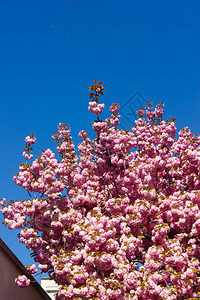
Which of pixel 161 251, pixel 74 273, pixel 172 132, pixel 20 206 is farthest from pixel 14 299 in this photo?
pixel 172 132

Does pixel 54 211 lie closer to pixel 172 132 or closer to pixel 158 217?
pixel 158 217

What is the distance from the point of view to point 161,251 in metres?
7.16

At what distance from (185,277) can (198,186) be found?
3.38 metres

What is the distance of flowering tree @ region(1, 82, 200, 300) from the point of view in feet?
22.9

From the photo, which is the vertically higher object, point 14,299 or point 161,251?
point 14,299

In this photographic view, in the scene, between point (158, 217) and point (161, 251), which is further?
point (158, 217)

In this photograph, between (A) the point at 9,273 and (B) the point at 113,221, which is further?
(A) the point at 9,273

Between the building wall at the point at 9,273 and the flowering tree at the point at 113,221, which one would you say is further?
the building wall at the point at 9,273

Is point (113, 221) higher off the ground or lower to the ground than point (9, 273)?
lower

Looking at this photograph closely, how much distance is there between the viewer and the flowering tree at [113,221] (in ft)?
22.9

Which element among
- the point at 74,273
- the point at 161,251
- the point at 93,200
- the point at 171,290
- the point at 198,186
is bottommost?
the point at 171,290

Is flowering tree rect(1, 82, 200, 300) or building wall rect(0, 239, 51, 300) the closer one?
flowering tree rect(1, 82, 200, 300)

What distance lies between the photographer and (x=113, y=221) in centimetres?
781

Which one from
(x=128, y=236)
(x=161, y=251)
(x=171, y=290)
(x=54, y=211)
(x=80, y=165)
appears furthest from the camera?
(x=80, y=165)
